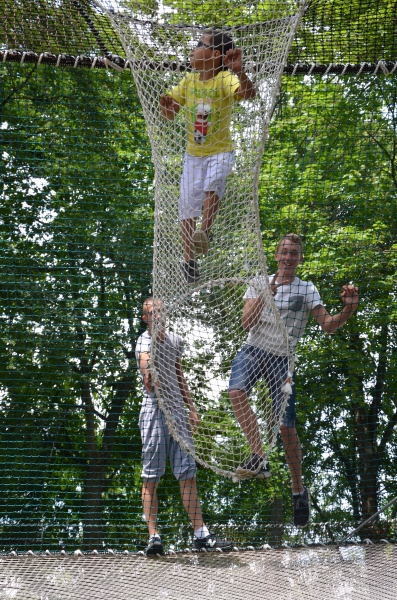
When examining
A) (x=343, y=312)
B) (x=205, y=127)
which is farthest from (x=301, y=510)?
(x=205, y=127)

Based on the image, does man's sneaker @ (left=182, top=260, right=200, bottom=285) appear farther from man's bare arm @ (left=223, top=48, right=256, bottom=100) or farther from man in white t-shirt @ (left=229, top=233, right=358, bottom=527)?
man's bare arm @ (left=223, top=48, right=256, bottom=100)

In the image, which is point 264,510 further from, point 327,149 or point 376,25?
point 376,25

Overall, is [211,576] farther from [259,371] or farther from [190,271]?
[190,271]

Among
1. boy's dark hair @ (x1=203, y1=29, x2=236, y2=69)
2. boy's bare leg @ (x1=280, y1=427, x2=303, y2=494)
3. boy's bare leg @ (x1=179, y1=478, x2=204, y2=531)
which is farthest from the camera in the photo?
boy's bare leg @ (x1=280, y1=427, x2=303, y2=494)

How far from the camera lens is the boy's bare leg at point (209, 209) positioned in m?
2.84

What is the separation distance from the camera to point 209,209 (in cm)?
284

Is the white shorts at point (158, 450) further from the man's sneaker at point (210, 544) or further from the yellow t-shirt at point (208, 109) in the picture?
the yellow t-shirt at point (208, 109)

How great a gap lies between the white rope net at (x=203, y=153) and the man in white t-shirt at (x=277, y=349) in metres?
0.06

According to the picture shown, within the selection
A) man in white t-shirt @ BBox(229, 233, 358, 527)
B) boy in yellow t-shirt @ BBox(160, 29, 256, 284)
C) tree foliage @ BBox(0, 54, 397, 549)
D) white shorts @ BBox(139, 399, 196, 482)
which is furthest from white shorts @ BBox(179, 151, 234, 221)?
tree foliage @ BBox(0, 54, 397, 549)

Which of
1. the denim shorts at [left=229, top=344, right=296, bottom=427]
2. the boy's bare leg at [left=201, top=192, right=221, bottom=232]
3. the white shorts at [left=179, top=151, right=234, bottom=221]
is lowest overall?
the denim shorts at [left=229, top=344, right=296, bottom=427]

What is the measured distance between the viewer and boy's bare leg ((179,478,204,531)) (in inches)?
127

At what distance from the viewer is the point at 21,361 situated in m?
5.98

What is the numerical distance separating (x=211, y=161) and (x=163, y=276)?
0.45m

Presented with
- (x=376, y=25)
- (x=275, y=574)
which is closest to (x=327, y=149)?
(x=376, y=25)
